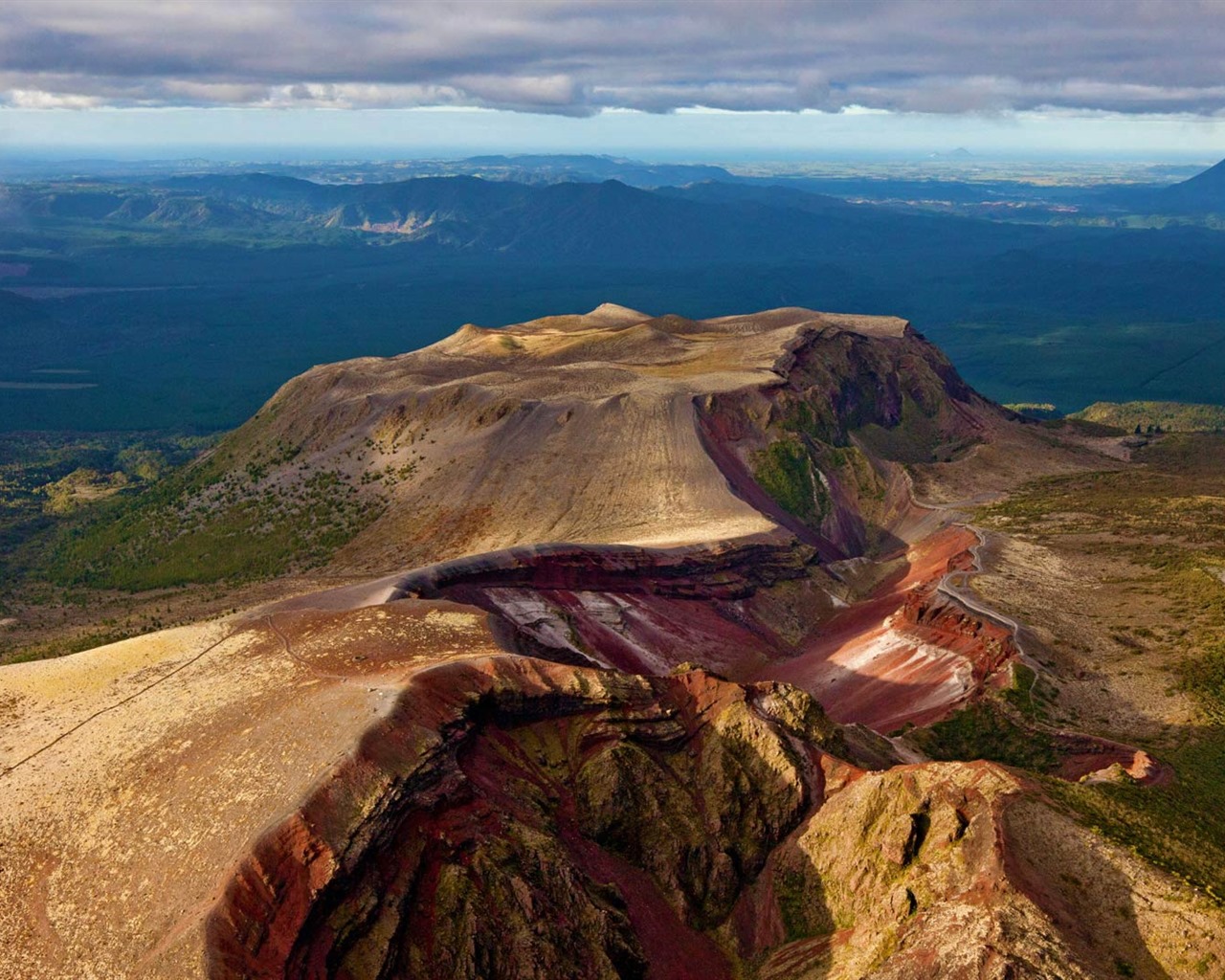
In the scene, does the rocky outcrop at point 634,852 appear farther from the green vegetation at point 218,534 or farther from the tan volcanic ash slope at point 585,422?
the green vegetation at point 218,534

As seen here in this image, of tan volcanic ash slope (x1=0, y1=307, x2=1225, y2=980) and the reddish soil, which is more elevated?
tan volcanic ash slope (x1=0, y1=307, x2=1225, y2=980)

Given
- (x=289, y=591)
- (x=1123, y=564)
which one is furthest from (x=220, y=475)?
(x=1123, y=564)

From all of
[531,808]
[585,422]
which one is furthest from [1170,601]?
[585,422]

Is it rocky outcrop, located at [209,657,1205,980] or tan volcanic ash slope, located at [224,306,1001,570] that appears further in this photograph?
tan volcanic ash slope, located at [224,306,1001,570]

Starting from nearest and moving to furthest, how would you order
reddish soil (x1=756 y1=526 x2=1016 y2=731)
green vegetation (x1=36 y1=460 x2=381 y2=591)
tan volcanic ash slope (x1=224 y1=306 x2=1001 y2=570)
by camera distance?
reddish soil (x1=756 y1=526 x2=1016 y2=731)
tan volcanic ash slope (x1=224 y1=306 x2=1001 y2=570)
green vegetation (x1=36 y1=460 x2=381 y2=591)

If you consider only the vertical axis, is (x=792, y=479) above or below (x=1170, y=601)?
below

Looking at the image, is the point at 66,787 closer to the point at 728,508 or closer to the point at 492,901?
the point at 492,901

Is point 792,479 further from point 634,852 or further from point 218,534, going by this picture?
point 634,852

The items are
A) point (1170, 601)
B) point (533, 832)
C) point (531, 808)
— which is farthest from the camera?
point (1170, 601)

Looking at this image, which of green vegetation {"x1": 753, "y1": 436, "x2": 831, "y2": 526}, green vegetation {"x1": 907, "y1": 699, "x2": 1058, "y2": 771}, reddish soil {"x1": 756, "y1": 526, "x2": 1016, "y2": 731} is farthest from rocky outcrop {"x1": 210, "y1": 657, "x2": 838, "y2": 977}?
green vegetation {"x1": 753, "y1": 436, "x2": 831, "y2": 526}

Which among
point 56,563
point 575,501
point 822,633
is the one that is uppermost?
point 575,501

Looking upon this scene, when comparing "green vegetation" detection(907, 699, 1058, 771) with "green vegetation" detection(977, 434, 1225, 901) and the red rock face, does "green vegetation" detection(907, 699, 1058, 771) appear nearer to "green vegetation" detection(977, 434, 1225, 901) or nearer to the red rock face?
the red rock face
